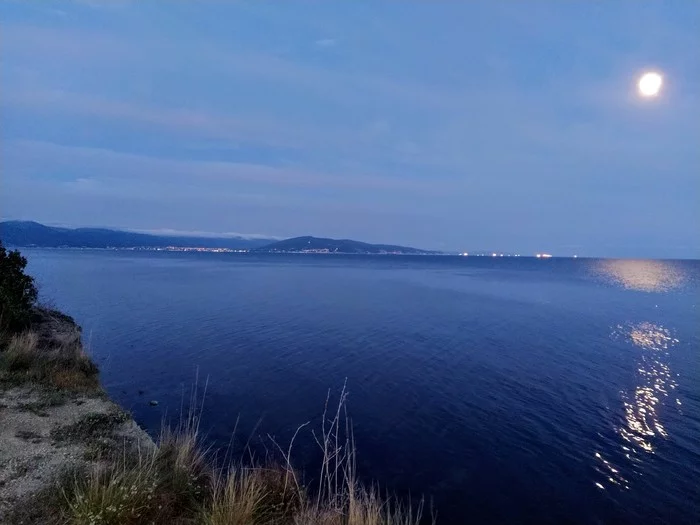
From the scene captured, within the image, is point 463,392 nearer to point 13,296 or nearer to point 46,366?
point 46,366

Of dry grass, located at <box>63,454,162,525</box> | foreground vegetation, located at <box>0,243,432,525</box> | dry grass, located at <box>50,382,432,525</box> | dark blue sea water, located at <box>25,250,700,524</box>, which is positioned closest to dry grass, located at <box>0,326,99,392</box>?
foreground vegetation, located at <box>0,243,432,525</box>

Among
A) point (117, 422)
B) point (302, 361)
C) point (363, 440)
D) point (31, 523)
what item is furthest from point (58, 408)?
point (302, 361)

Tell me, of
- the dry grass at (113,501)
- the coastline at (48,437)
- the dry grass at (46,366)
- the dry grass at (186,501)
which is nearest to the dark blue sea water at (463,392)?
the dry grass at (46,366)

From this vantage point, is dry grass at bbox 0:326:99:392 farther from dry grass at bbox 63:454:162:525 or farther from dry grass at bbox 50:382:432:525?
dry grass at bbox 63:454:162:525

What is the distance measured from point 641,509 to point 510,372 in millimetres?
10764

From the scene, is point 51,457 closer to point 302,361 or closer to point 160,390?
point 160,390

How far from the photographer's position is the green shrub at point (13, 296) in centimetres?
1647

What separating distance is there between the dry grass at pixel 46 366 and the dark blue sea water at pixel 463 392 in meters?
2.08

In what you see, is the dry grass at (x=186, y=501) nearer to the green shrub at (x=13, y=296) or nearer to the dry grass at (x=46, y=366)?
the dry grass at (x=46, y=366)

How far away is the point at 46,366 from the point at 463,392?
15659mm

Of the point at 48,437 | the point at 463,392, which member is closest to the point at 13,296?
the point at 48,437

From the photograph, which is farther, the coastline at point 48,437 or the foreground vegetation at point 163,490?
the coastline at point 48,437

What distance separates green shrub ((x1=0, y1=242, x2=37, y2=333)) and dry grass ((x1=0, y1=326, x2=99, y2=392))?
1237mm

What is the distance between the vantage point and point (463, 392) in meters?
18.0
